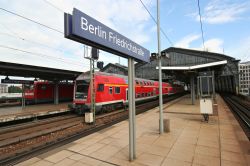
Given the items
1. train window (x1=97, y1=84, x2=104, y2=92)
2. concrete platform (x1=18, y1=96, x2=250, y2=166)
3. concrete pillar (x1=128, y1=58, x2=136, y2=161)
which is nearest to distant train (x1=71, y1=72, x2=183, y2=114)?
train window (x1=97, y1=84, x2=104, y2=92)

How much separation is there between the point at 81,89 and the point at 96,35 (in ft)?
33.6

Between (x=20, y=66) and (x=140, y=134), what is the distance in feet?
42.7

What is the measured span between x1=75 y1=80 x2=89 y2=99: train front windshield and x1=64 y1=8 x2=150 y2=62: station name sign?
8579mm

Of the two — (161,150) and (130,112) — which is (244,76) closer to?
(161,150)

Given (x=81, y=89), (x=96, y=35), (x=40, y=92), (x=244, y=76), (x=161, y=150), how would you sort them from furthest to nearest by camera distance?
1. (x=244, y=76)
2. (x=40, y=92)
3. (x=81, y=89)
4. (x=161, y=150)
5. (x=96, y=35)

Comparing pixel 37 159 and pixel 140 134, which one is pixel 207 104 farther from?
pixel 37 159

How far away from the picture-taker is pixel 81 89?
527 inches

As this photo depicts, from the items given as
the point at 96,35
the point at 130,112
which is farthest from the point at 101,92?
the point at 96,35

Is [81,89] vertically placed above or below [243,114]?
above

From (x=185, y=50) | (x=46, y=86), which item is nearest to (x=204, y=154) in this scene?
(x=46, y=86)

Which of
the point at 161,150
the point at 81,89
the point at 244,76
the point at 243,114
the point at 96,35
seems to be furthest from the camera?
the point at 244,76

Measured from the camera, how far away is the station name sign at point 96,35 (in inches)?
124

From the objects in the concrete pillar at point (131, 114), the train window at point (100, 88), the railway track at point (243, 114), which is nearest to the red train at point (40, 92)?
the train window at point (100, 88)

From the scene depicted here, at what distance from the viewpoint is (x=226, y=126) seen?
28.9 feet
